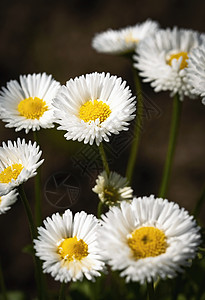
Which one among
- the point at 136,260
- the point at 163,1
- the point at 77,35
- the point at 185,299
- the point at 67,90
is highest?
the point at 163,1

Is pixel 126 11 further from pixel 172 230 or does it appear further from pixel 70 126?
pixel 172 230

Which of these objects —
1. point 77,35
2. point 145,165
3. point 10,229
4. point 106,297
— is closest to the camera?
point 106,297

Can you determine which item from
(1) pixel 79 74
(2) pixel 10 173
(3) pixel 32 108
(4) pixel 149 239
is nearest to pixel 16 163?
(2) pixel 10 173

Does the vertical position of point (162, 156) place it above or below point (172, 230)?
above

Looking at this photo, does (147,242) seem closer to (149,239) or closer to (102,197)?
(149,239)

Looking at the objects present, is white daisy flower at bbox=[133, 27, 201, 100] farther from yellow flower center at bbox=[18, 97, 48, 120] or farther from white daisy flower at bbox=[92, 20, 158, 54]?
Answer: yellow flower center at bbox=[18, 97, 48, 120]

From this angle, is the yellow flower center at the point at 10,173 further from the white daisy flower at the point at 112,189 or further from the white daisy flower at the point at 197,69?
the white daisy flower at the point at 197,69

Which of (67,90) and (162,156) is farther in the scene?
(162,156)

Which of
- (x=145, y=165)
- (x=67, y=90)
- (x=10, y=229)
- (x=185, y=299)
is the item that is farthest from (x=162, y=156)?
(x=67, y=90)
